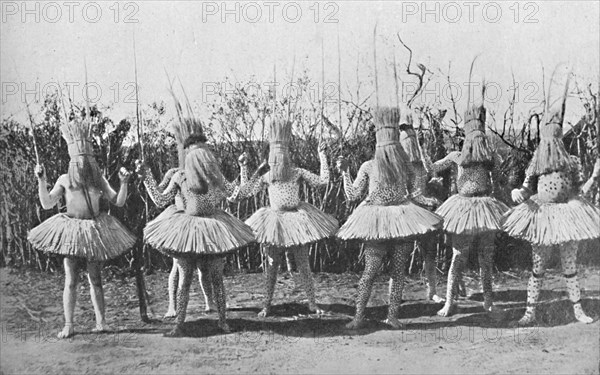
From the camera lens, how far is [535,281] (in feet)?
22.6

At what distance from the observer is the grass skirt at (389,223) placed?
21.7 ft

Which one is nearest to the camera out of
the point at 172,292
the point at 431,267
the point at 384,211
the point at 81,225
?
the point at 81,225

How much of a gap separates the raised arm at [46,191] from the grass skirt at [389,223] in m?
2.65

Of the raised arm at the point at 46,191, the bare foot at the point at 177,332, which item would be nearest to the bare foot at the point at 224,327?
the bare foot at the point at 177,332

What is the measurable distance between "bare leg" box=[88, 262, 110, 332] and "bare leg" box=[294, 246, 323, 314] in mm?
1866

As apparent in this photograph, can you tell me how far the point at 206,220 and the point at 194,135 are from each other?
0.82 meters

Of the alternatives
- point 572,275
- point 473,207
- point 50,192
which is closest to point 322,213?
point 473,207

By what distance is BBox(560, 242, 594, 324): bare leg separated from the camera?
6805 mm

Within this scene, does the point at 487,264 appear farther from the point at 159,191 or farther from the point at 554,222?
the point at 159,191

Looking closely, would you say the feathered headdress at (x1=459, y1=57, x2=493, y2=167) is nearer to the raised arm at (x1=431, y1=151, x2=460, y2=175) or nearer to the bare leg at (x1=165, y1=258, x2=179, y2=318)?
the raised arm at (x1=431, y1=151, x2=460, y2=175)

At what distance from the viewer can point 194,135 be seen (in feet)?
22.0

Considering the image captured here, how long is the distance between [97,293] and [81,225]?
648 millimetres

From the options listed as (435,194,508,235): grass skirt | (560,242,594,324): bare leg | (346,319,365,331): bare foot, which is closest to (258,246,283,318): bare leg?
(346,319,365,331): bare foot

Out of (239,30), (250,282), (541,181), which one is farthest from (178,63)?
(541,181)
